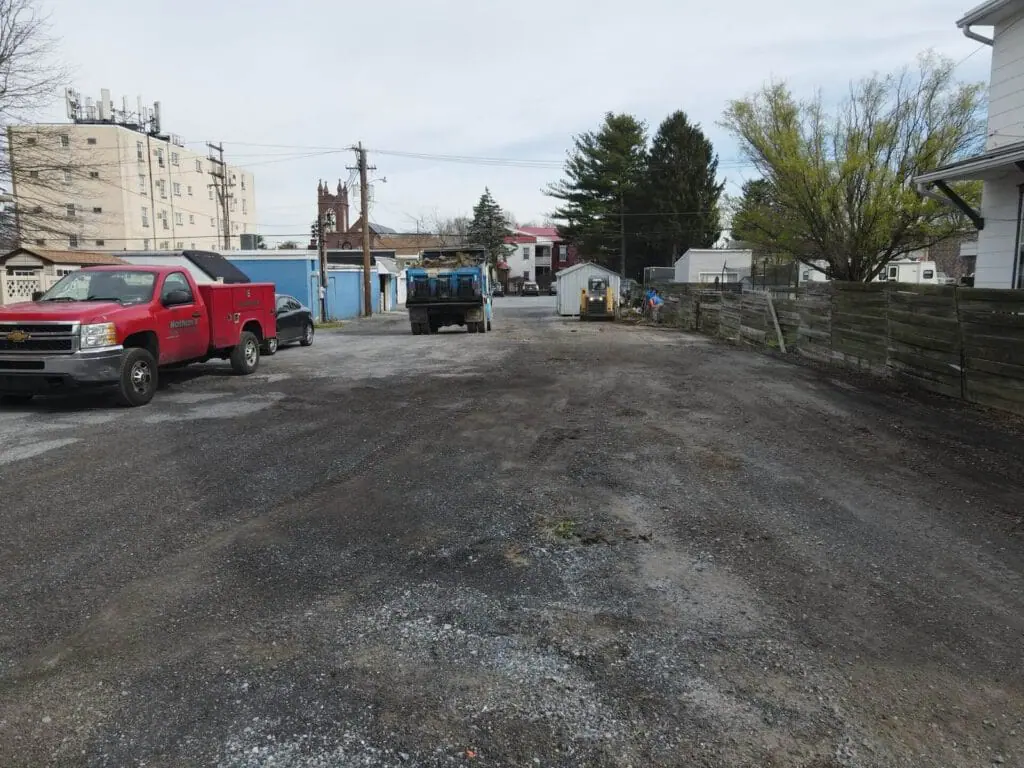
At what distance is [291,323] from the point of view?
19609 mm

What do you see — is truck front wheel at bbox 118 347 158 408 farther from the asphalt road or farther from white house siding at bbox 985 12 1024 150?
white house siding at bbox 985 12 1024 150

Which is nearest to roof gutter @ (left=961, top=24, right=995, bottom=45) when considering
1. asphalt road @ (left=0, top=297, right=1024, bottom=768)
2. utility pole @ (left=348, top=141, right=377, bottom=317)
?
asphalt road @ (left=0, top=297, right=1024, bottom=768)

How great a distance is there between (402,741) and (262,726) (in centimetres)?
57

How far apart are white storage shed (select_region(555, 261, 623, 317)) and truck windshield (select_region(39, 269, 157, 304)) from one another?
28.6m

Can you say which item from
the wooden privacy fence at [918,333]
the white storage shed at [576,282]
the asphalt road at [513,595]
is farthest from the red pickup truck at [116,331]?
the white storage shed at [576,282]

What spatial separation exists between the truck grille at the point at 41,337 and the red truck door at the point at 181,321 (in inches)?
57.6

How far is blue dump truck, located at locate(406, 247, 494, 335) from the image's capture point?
80.3 feet

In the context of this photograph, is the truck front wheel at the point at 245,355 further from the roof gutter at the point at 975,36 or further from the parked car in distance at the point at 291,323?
the roof gutter at the point at 975,36

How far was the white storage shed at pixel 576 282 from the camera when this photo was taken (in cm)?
3803

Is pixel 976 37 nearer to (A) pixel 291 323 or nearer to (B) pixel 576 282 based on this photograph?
(A) pixel 291 323

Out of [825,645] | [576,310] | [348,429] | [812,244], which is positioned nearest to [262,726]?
[825,645]

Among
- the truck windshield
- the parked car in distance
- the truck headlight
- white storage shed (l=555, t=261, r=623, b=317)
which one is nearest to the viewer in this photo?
the truck headlight

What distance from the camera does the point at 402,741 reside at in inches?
107

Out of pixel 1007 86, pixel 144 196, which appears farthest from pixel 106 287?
pixel 144 196
